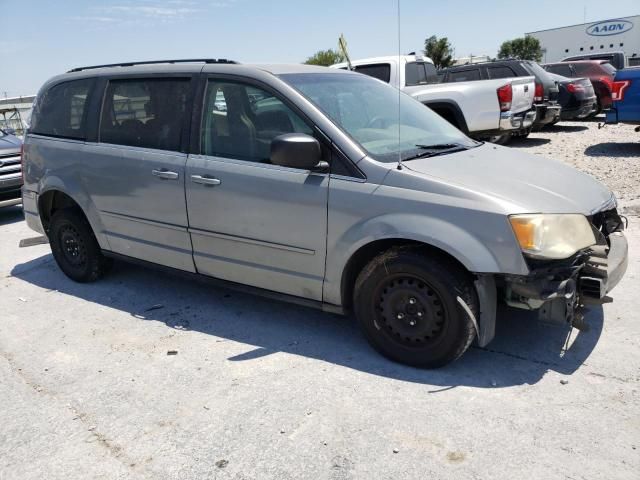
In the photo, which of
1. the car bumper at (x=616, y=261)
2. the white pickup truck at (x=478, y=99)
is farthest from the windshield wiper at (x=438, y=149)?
the white pickup truck at (x=478, y=99)

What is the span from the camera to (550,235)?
9.66ft

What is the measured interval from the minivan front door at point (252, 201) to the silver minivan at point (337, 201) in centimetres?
1

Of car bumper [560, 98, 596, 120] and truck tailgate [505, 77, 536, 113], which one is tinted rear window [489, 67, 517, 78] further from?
truck tailgate [505, 77, 536, 113]

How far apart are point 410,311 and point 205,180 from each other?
66.6 inches

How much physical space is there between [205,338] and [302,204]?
1278mm

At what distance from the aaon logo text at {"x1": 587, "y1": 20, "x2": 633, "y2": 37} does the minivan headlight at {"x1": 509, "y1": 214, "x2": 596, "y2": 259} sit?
66542 mm

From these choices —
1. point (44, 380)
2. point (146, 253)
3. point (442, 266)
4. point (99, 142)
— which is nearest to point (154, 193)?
point (146, 253)

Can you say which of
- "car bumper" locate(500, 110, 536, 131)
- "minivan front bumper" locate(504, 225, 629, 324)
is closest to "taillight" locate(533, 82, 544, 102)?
"car bumper" locate(500, 110, 536, 131)

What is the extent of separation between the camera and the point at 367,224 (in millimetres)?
3277

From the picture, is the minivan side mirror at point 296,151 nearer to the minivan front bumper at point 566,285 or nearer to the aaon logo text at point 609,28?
the minivan front bumper at point 566,285

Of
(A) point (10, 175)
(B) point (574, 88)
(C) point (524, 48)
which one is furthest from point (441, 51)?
(A) point (10, 175)

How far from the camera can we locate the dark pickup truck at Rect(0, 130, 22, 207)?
811cm

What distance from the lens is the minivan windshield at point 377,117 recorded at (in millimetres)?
3545

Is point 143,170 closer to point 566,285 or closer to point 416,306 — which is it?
point 416,306
